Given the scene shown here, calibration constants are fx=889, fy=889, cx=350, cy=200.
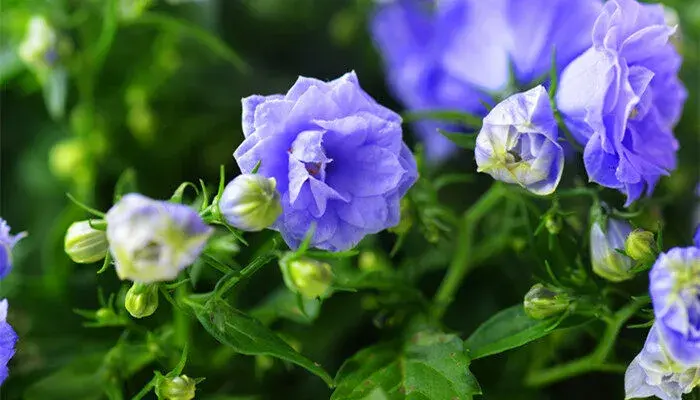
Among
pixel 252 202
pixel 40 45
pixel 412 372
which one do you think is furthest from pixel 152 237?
pixel 40 45

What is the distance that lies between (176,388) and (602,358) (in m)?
0.21

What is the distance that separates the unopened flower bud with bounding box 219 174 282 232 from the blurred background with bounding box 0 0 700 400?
0.13 meters

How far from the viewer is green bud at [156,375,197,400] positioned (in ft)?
1.32

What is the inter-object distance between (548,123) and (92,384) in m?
0.28

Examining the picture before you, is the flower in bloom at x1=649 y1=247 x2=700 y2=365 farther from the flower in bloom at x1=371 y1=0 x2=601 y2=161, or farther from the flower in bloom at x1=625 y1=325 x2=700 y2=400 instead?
the flower in bloom at x1=371 y1=0 x2=601 y2=161

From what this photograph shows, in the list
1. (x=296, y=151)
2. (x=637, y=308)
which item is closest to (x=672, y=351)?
(x=637, y=308)

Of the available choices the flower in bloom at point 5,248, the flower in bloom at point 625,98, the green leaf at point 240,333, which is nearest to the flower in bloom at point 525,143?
the flower in bloom at point 625,98

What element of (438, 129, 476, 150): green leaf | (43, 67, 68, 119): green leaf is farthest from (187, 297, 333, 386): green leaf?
(43, 67, 68, 119): green leaf

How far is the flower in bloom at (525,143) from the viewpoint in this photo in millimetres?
387

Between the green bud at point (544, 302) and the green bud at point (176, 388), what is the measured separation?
16cm

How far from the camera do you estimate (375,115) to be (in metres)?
0.39

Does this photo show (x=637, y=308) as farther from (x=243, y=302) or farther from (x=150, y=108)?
(x=150, y=108)

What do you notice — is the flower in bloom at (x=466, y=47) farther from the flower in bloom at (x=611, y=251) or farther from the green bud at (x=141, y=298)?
the green bud at (x=141, y=298)

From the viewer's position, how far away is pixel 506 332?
0.43 m
